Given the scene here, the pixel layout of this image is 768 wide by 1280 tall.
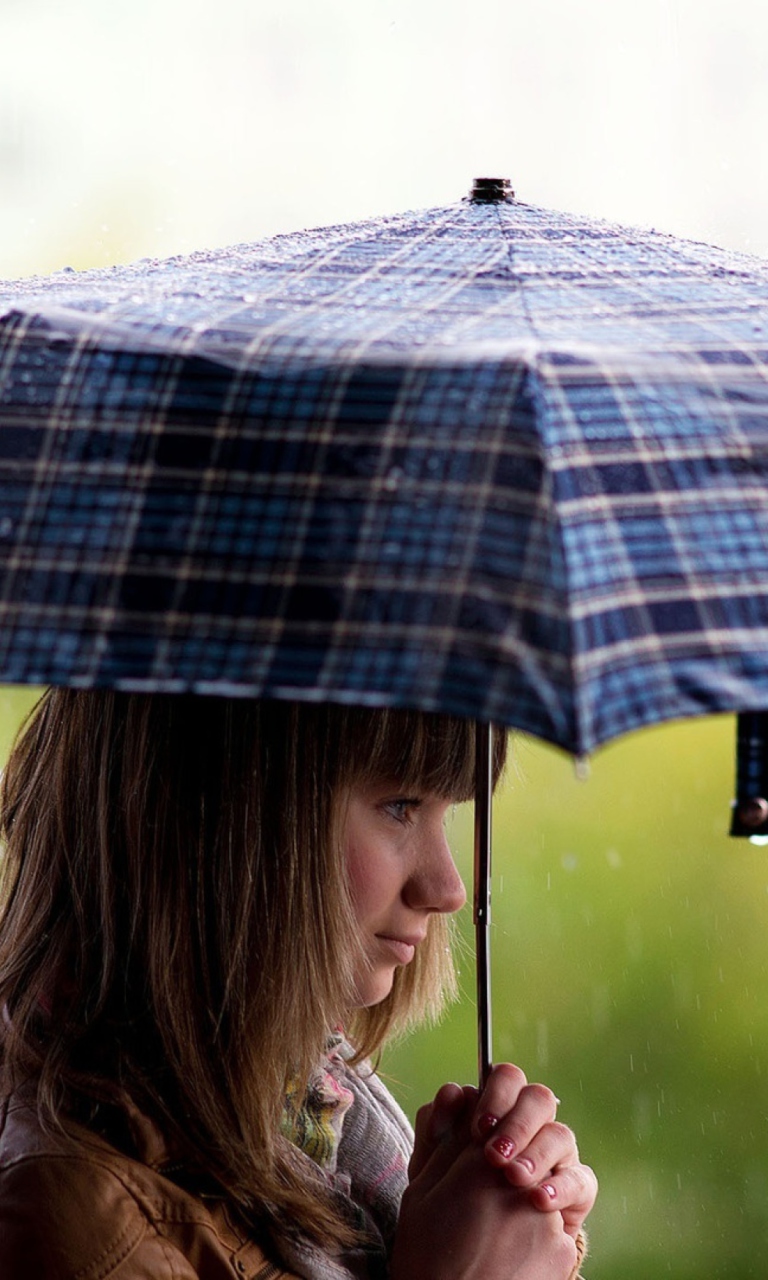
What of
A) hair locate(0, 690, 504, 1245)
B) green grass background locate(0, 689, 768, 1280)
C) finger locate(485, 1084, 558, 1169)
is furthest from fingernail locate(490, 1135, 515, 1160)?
green grass background locate(0, 689, 768, 1280)

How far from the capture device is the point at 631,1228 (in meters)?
3.41

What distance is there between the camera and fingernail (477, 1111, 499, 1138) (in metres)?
1.15

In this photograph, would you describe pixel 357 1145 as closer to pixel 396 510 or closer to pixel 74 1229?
pixel 74 1229

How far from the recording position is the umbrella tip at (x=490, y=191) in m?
1.16

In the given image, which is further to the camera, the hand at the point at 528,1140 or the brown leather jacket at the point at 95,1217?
the hand at the point at 528,1140

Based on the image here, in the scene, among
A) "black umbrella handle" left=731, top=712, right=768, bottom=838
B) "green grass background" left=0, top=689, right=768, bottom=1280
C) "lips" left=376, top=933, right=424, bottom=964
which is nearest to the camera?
"black umbrella handle" left=731, top=712, right=768, bottom=838

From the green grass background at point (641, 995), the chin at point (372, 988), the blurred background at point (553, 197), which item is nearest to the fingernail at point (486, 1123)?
the chin at point (372, 988)

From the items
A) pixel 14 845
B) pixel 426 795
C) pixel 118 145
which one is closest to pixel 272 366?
pixel 426 795

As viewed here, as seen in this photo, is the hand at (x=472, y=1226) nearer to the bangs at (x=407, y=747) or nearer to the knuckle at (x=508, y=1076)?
the knuckle at (x=508, y=1076)

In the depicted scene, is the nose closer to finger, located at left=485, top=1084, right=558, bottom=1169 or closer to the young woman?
the young woman

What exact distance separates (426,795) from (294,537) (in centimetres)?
45

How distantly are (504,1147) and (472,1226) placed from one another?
6 centimetres

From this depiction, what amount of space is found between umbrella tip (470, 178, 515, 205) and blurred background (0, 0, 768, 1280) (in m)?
2.51

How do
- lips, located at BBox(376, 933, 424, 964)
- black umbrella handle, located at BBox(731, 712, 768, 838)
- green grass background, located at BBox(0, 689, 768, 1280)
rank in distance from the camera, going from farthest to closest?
green grass background, located at BBox(0, 689, 768, 1280) < lips, located at BBox(376, 933, 424, 964) < black umbrella handle, located at BBox(731, 712, 768, 838)
